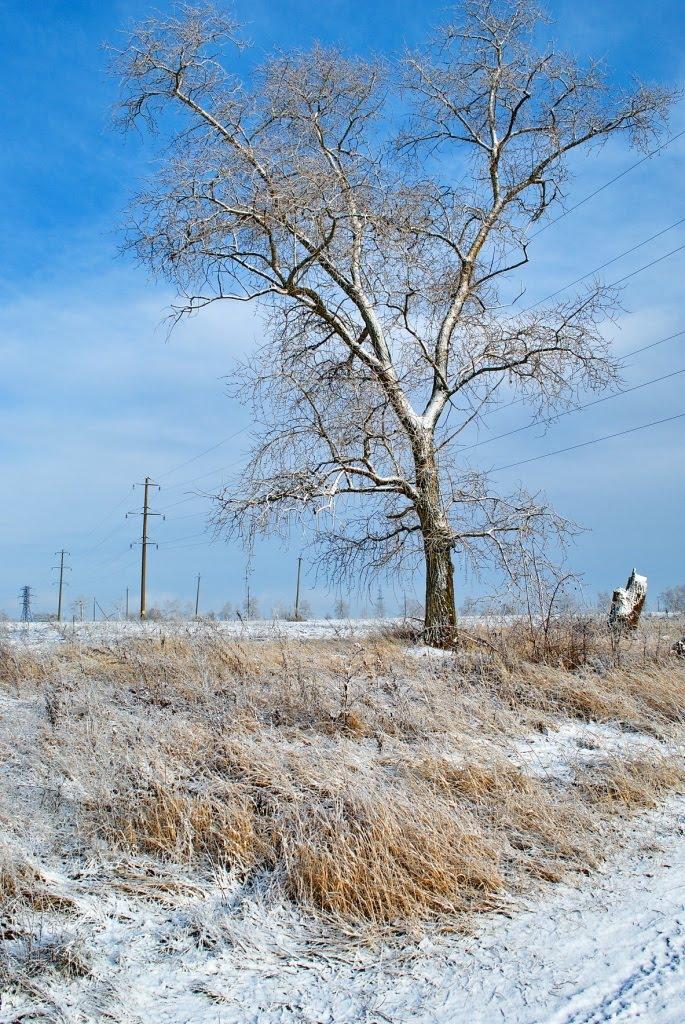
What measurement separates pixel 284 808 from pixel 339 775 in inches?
21.6

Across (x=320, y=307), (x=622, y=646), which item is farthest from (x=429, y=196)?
(x=622, y=646)

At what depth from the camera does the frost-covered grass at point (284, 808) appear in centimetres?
403

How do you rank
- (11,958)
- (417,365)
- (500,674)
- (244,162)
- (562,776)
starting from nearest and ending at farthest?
(11,958)
(562,776)
(500,674)
(244,162)
(417,365)

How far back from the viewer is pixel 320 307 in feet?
45.6

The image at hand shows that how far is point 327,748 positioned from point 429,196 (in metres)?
11.8

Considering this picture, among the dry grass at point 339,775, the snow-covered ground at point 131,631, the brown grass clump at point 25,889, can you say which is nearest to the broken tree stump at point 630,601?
the snow-covered ground at point 131,631

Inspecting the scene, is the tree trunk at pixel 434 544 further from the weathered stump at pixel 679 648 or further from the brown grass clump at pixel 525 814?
the brown grass clump at pixel 525 814

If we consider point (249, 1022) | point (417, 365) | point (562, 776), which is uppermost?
point (417, 365)

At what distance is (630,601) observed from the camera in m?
14.0

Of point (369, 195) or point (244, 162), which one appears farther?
point (369, 195)

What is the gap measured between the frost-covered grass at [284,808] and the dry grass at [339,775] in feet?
0.05

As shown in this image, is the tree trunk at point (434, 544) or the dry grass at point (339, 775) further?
the tree trunk at point (434, 544)

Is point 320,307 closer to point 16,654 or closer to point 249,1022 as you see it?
point 16,654

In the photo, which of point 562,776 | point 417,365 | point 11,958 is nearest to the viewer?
point 11,958
